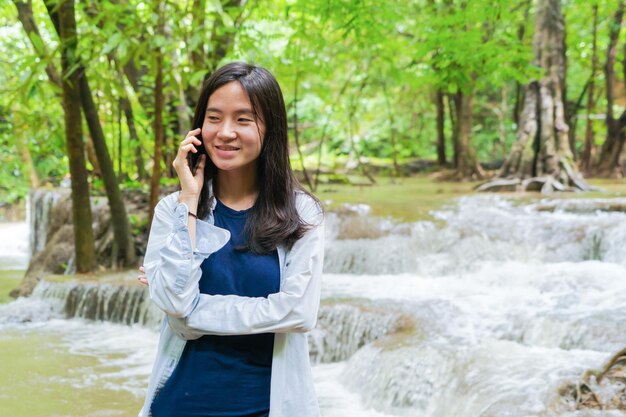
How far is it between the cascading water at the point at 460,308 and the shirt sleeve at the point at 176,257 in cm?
289

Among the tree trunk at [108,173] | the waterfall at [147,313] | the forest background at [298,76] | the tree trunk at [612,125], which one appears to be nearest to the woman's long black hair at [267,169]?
the forest background at [298,76]

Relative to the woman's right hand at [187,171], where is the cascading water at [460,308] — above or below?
below

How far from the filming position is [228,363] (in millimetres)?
1569

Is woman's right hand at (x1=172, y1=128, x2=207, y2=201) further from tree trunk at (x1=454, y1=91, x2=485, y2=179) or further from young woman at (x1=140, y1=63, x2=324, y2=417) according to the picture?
tree trunk at (x1=454, y1=91, x2=485, y2=179)

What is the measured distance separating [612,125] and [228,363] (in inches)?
598

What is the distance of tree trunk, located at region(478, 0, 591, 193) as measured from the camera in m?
12.1

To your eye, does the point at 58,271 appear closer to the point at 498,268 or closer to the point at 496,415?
the point at 498,268

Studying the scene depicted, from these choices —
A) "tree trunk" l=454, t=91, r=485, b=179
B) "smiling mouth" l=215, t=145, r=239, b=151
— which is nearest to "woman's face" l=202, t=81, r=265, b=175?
"smiling mouth" l=215, t=145, r=239, b=151

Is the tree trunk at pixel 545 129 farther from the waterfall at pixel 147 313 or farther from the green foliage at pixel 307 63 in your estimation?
the waterfall at pixel 147 313

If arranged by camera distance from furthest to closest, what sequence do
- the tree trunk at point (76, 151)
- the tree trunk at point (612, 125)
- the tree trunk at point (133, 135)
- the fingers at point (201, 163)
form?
the tree trunk at point (612, 125)
the tree trunk at point (133, 135)
the tree trunk at point (76, 151)
the fingers at point (201, 163)

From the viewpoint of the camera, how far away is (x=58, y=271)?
9.85 metres

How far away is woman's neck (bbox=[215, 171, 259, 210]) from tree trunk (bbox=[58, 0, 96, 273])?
5.55 meters

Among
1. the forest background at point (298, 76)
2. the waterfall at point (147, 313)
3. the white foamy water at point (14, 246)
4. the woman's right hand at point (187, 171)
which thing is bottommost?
the white foamy water at point (14, 246)

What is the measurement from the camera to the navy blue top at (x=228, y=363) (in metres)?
1.56
